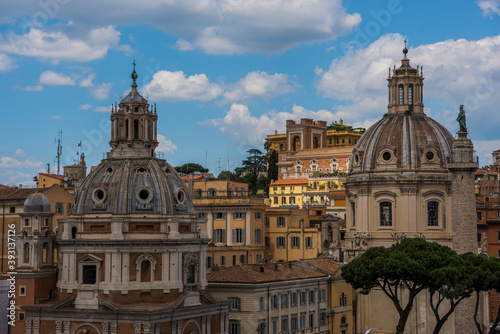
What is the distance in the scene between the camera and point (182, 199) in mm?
67312

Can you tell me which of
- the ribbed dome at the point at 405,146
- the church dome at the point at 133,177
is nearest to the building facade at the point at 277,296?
the church dome at the point at 133,177

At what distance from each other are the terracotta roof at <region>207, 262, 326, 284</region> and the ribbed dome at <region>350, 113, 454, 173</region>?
41.6ft

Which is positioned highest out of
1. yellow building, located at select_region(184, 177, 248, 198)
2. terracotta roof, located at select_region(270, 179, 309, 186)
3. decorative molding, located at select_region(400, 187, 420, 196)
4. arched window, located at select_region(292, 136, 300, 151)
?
arched window, located at select_region(292, 136, 300, 151)

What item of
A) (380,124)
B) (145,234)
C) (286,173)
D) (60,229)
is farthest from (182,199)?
(286,173)

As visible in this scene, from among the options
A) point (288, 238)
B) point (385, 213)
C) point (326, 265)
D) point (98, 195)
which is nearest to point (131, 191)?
point (98, 195)

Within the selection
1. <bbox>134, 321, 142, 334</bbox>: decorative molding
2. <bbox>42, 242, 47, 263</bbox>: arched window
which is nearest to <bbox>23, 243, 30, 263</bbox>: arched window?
<bbox>42, 242, 47, 263</bbox>: arched window

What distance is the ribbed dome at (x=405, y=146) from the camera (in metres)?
80.4

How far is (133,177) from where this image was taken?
65.8 m

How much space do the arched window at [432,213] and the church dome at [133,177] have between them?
2332cm

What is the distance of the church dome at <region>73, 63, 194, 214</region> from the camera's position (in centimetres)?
6500

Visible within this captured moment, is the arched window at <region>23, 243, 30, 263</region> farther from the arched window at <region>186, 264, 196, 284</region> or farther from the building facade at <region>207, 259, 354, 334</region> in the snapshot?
the building facade at <region>207, 259, 354, 334</region>

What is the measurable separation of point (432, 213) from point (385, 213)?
409 cm

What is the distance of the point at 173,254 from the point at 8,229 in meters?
28.9

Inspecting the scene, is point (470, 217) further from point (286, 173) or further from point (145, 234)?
point (286, 173)
